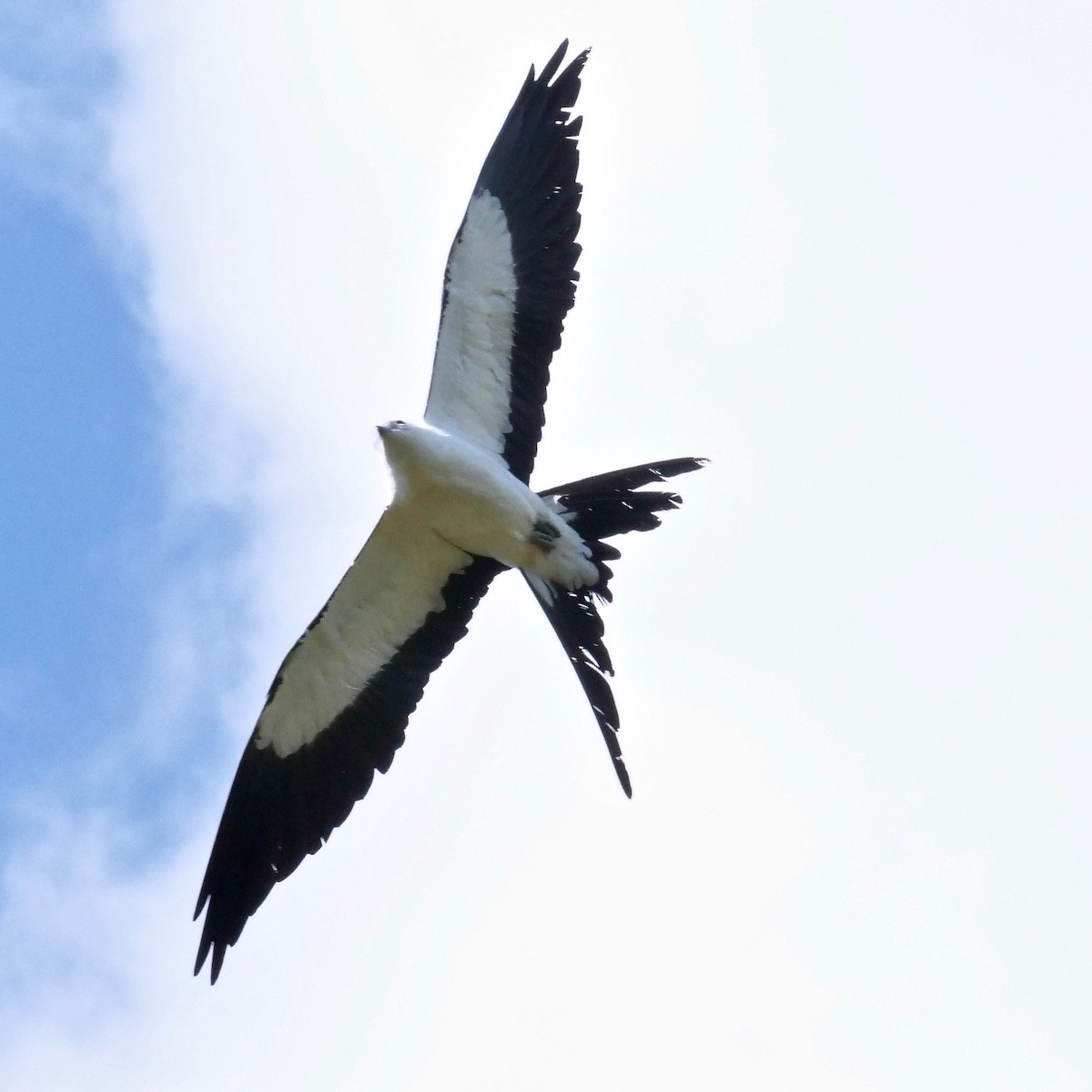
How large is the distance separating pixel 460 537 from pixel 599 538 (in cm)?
78

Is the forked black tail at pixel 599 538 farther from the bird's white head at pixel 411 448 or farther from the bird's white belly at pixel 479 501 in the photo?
the bird's white head at pixel 411 448

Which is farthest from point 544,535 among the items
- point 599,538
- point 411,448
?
point 411,448

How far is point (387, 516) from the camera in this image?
8875mm

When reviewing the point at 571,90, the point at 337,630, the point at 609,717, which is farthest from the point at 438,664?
the point at 571,90

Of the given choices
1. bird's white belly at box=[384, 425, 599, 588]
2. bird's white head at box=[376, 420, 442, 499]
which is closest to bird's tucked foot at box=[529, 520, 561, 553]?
bird's white belly at box=[384, 425, 599, 588]

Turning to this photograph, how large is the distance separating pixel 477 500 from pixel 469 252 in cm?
133

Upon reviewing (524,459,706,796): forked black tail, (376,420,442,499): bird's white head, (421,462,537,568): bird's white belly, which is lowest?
(524,459,706,796): forked black tail

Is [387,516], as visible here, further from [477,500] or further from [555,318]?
[555,318]

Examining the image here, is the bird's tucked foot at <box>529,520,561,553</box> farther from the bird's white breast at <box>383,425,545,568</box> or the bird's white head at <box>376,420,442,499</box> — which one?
the bird's white head at <box>376,420,442,499</box>

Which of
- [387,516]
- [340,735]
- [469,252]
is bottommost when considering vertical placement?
[340,735]

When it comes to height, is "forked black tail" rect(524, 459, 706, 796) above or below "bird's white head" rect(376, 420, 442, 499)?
below

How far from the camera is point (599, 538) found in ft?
28.5

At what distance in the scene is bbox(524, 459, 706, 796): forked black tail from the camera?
27.7ft

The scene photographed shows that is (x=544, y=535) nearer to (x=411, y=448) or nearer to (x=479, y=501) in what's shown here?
(x=479, y=501)
